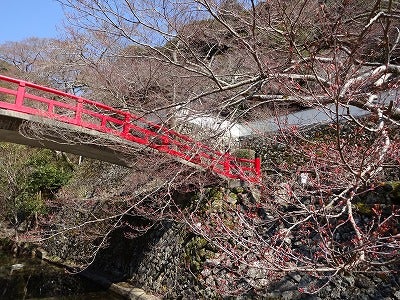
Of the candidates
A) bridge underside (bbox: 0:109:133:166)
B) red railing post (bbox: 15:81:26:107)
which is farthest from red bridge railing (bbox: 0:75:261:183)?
bridge underside (bbox: 0:109:133:166)

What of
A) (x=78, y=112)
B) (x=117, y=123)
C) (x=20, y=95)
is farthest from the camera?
(x=117, y=123)

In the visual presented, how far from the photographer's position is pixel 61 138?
7766 millimetres

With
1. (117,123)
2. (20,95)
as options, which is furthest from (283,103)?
(20,95)

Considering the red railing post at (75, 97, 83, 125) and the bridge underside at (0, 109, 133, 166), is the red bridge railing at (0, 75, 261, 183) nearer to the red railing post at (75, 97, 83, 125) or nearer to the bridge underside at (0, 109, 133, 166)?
the red railing post at (75, 97, 83, 125)

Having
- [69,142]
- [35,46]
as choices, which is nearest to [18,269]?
[69,142]

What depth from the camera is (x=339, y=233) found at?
6219mm

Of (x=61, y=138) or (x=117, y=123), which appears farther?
(x=117, y=123)

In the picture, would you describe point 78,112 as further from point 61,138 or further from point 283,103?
point 283,103

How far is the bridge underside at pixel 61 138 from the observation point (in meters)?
7.24

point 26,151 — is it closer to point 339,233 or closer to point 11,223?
point 11,223

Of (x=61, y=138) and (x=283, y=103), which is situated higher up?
(x=283, y=103)

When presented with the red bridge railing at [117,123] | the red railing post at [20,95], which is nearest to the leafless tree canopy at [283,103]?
the red bridge railing at [117,123]

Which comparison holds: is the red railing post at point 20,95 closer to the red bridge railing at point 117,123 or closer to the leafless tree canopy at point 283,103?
the red bridge railing at point 117,123

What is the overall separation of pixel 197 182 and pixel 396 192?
16.1 ft
